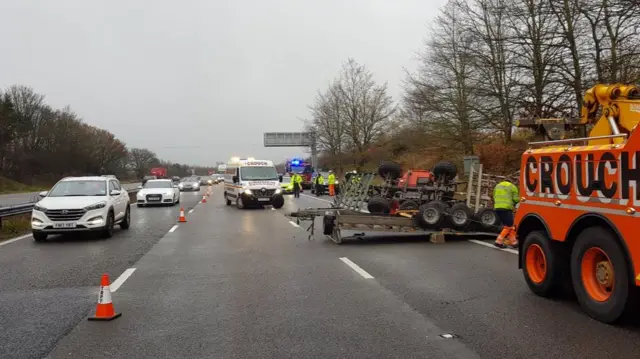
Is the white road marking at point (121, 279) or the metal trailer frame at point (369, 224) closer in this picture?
the white road marking at point (121, 279)

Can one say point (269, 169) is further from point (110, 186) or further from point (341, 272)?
point (341, 272)

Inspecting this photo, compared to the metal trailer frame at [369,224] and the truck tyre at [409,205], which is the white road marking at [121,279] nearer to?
the metal trailer frame at [369,224]

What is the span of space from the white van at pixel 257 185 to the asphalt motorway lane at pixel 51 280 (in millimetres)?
10277

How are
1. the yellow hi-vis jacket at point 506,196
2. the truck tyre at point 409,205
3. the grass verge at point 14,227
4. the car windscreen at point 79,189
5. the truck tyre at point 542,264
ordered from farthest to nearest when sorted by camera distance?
1. the truck tyre at point 409,205
2. the grass verge at point 14,227
3. the car windscreen at point 79,189
4. the yellow hi-vis jacket at point 506,196
5. the truck tyre at point 542,264

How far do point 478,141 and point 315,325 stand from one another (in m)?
30.4

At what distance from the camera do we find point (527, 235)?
7.37m

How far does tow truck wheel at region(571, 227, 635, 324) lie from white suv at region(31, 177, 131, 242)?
11120mm

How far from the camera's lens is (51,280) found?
27.6ft

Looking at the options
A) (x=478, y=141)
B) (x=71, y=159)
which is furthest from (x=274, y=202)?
(x=71, y=159)

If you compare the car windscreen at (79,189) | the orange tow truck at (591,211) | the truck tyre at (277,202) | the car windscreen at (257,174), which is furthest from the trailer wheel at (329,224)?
the car windscreen at (257,174)

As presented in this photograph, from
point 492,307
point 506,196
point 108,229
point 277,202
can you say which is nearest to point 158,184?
point 277,202

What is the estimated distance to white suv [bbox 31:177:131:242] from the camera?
13.0m

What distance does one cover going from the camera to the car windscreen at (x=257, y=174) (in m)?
26.4

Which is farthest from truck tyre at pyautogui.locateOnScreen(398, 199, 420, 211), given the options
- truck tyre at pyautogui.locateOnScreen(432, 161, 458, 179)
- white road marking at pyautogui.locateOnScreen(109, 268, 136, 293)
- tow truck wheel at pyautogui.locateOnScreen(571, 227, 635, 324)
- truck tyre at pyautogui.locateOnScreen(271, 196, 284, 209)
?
truck tyre at pyautogui.locateOnScreen(271, 196, 284, 209)
